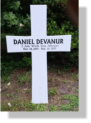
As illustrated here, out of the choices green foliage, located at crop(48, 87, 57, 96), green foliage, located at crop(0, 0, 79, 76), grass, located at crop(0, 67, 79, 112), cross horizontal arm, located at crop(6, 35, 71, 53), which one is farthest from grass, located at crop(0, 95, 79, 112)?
green foliage, located at crop(0, 0, 79, 76)

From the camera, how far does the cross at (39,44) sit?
305cm

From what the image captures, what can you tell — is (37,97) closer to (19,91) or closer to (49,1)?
(19,91)

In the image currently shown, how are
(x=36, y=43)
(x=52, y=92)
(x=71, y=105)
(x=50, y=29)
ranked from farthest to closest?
(x=50, y=29), (x=52, y=92), (x=71, y=105), (x=36, y=43)

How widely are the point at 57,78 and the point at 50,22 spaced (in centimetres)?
126

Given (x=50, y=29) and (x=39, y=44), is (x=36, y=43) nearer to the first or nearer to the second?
(x=39, y=44)

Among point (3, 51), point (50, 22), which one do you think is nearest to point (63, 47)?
point (50, 22)

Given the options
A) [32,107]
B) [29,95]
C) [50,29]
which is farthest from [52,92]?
[50,29]

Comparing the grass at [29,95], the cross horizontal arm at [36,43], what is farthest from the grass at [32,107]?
the cross horizontal arm at [36,43]

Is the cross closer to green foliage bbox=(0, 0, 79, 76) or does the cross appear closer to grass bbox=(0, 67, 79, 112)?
grass bbox=(0, 67, 79, 112)

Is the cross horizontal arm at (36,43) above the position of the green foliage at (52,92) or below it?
above

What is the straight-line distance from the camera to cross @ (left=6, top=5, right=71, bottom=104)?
3.05 m

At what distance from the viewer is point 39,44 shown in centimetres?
309

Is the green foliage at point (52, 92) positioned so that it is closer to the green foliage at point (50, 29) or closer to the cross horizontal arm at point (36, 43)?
the cross horizontal arm at point (36, 43)

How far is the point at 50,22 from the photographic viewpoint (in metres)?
4.49
